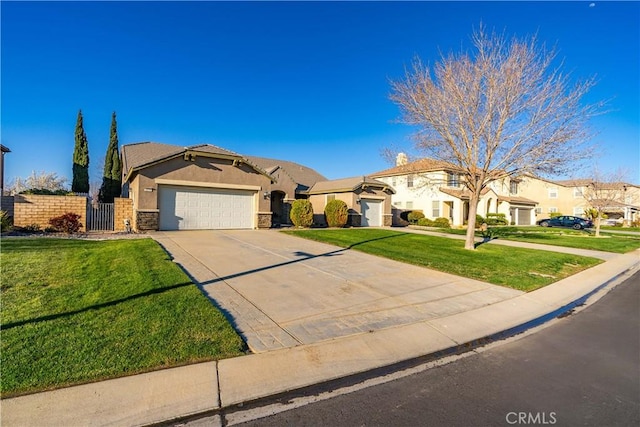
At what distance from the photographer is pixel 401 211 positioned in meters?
31.6

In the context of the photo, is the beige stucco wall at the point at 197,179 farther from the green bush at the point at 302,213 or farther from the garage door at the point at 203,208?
the green bush at the point at 302,213

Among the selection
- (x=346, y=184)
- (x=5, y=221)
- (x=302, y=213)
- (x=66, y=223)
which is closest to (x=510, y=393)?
(x=66, y=223)

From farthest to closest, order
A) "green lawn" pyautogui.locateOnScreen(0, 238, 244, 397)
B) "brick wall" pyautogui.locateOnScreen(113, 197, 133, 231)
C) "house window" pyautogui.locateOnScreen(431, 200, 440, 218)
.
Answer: "house window" pyautogui.locateOnScreen(431, 200, 440, 218)
"brick wall" pyautogui.locateOnScreen(113, 197, 133, 231)
"green lawn" pyautogui.locateOnScreen(0, 238, 244, 397)

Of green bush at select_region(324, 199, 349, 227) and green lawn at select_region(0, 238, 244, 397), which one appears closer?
green lawn at select_region(0, 238, 244, 397)

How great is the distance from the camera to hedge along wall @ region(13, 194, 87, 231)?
1457cm

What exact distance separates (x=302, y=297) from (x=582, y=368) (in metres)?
4.37

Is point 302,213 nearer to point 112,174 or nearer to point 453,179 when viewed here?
point 453,179

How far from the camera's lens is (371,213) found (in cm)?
2608

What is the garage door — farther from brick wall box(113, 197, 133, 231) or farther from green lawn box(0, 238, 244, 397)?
green lawn box(0, 238, 244, 397)

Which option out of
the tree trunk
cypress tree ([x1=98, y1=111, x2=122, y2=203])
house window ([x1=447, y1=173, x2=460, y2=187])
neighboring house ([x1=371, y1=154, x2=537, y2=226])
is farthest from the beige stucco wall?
neighboring house ([x1=371, y1=154, x2=537, y2=226])

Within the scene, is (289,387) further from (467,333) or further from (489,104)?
(489,104)

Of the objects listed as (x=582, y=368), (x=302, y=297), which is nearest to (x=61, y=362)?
(x=302, y=297)

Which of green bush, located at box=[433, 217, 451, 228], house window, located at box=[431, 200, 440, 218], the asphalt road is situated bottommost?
the asphalt road

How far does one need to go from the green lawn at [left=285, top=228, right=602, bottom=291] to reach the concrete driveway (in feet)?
2.88
